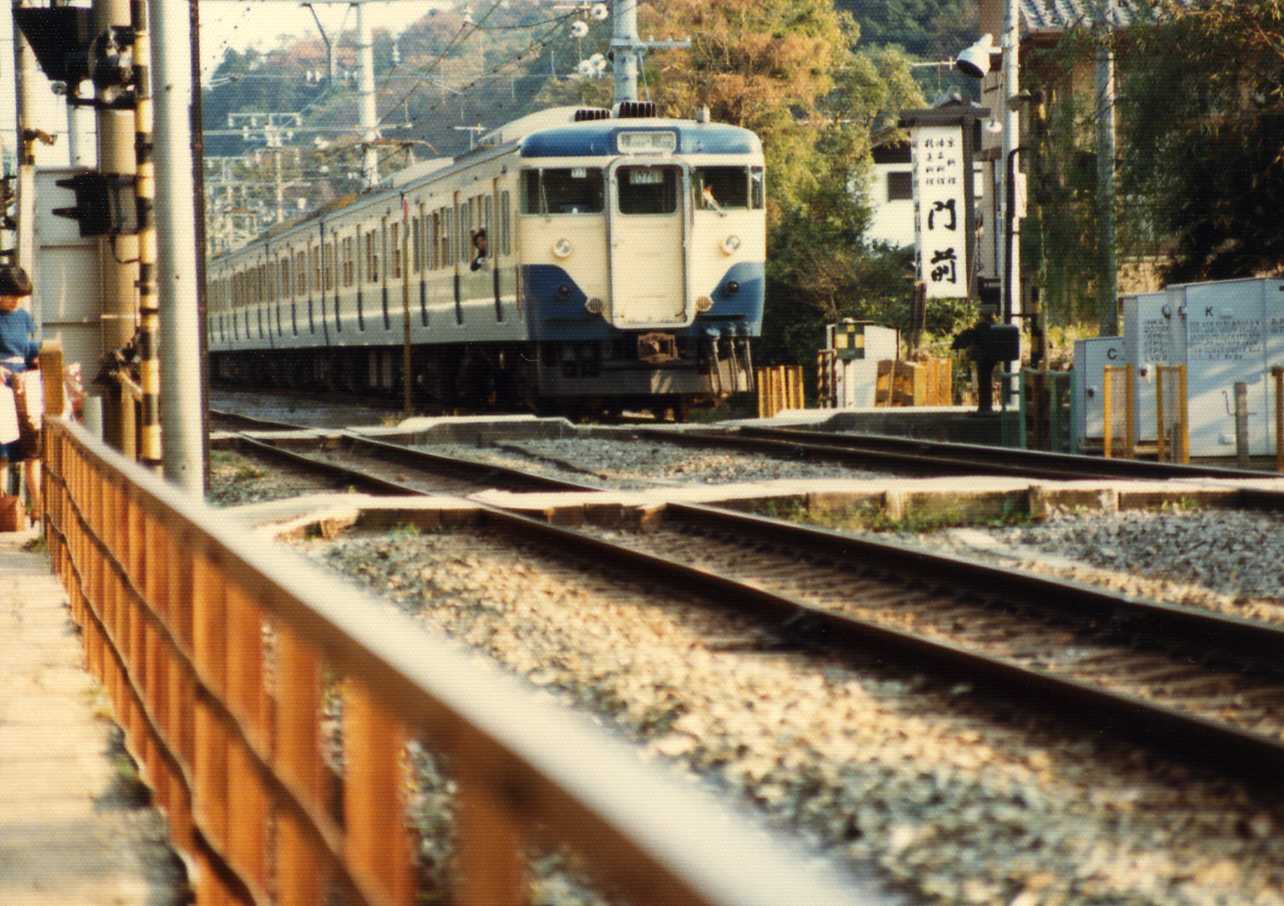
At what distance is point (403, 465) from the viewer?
691 inches

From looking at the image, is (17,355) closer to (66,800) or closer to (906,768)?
(66,800)

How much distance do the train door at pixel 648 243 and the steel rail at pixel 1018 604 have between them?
11.8 metres

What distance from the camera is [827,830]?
176 inches

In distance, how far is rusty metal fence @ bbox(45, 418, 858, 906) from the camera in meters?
1.30

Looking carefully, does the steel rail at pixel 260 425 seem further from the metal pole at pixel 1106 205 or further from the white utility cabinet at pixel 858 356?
the metal pole at pixel 1106 205

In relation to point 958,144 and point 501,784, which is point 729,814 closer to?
point 501,784

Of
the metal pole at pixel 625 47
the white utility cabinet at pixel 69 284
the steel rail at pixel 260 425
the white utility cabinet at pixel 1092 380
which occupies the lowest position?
the steel rail at pixel 260 425

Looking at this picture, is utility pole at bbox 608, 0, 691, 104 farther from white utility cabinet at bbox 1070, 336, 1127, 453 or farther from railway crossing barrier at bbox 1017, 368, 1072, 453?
white utility cabinet at bbox 1070, 336, 1127, 453

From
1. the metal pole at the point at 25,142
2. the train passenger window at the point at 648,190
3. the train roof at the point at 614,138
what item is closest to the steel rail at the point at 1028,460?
the train passenger window at the point at 648,190

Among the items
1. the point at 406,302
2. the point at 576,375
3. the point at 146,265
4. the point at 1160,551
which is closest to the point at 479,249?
the point at 406,302

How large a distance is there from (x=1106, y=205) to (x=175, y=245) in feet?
59.5

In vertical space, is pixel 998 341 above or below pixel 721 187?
below

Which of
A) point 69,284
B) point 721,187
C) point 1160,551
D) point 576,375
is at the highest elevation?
point 721,187

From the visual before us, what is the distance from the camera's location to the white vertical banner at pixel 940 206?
27484 millimetres
